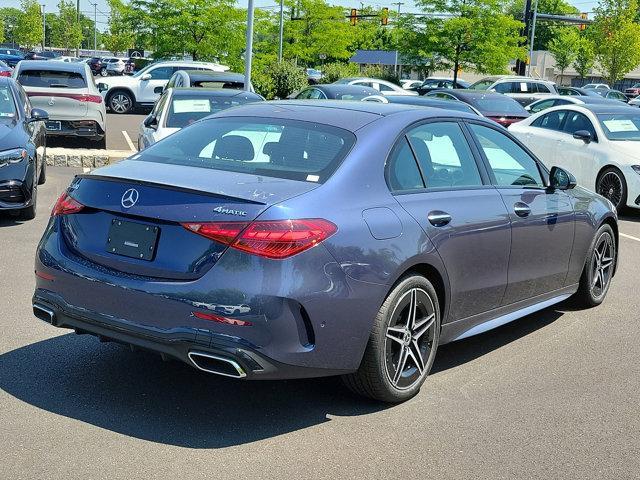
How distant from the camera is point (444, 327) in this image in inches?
211

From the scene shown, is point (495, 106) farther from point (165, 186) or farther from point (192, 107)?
point (165, 186)

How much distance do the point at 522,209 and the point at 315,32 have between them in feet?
148

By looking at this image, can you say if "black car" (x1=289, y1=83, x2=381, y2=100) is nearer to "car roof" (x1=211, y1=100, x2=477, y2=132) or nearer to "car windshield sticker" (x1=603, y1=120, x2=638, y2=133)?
"car windshield sticker" (x1=603, y1=120, x2=638, y2=133)

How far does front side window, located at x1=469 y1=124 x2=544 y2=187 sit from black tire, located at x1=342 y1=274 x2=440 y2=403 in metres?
1.23

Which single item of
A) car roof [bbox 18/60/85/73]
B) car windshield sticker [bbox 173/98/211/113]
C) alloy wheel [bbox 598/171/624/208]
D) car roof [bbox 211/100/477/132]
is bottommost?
alloy wheel [bbox 598/171/624/208]

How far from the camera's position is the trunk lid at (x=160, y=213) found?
4.34m

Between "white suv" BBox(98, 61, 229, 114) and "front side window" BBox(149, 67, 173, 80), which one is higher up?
"front side window" BBox(149, 67, 173, 80)

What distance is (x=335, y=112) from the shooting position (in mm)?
5449

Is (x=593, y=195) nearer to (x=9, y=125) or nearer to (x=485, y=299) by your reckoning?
(x=485, y=299)

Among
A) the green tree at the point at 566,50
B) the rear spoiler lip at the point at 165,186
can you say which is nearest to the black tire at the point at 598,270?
the rear spoiler lip at the point at 165,186


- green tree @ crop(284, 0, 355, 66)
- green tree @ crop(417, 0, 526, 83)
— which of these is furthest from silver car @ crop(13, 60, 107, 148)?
green tree @ crop(284, 0, 355, 66)

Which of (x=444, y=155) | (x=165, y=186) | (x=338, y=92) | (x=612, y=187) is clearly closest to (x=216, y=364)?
(x=165, y=186)

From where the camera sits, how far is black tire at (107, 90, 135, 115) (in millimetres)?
30125

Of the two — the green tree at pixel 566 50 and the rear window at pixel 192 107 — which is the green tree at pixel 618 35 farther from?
the rear window at pixel 192 107
